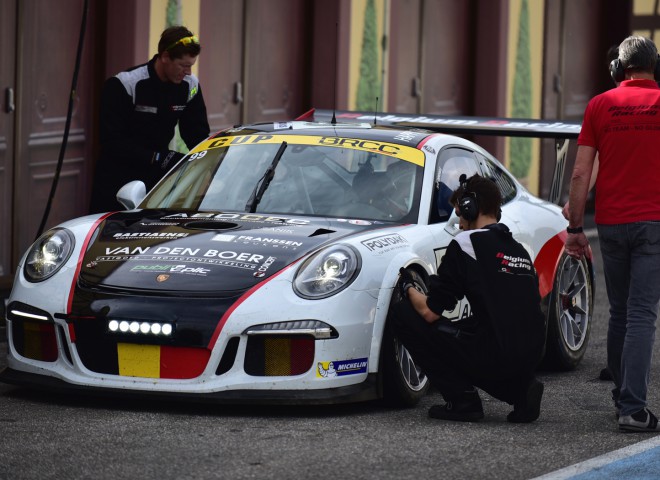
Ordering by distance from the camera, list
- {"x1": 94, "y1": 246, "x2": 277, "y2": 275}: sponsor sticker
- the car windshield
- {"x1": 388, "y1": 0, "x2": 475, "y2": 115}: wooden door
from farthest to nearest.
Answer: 1. {"x1": 388, "y1": 0, "x2": 475, "y2": 115}: wooden door
2. the car windshield
3. {"x1": 94, "y1": 246, "x2": 277, "y2": 275}: sponsor sticker

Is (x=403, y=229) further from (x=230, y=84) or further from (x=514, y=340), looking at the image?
(x=230, y=84)

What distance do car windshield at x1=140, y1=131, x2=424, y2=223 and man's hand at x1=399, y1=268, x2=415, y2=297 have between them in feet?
1.88

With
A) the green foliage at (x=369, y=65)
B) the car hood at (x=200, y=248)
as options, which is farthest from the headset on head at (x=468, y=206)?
the green foliage at (x=369, y=65)

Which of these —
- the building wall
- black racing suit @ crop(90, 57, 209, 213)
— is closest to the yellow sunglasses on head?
black racing suit @ crop(90, 57, 209, 213)

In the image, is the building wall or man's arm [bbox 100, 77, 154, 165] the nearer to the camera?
man's arm [bbox 100, 77, 154, 165]

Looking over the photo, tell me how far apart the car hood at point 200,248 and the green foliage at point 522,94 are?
11292mm

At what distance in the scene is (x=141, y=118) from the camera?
9250mm

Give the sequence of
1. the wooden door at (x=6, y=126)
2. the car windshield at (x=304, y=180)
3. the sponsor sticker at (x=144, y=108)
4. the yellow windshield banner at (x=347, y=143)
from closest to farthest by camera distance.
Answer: the car windshield at (x=304, y=180)
the yellow windshield banner at (x=347, y=143)
the sponsor sticker at (x=144, y=108)
the wooden door at (x=6, y=126)

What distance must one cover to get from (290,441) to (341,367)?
0.63m

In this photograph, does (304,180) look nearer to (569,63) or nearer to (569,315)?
(569,315)

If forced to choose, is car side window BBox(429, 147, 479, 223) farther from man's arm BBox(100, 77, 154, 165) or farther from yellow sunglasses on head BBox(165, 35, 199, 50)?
man's arm BBox(100, 77, 154, 165)

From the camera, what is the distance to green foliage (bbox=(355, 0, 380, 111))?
15391 mm

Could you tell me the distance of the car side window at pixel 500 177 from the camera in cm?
879

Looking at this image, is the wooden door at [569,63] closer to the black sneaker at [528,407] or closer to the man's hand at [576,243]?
the man's hand at [576,243]
